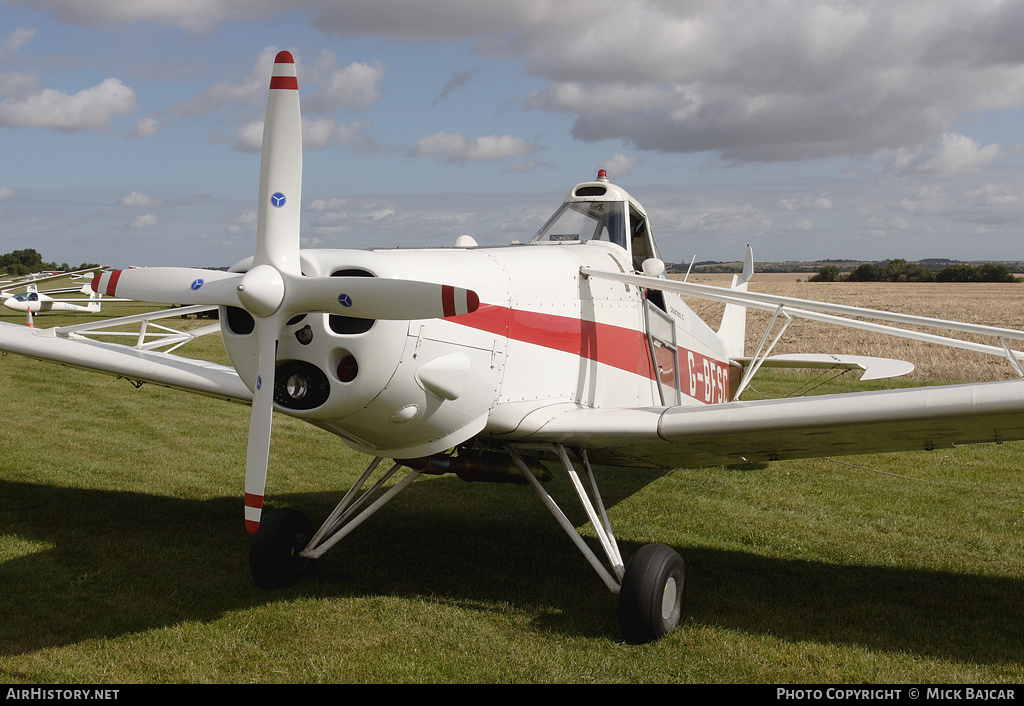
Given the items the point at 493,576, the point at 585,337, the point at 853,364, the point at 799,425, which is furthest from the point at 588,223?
the point at 853,364

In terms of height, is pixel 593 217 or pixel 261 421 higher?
pixel 593 217

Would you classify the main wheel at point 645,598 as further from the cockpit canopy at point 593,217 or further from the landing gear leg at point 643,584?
the cockpit canopy at point 593,217

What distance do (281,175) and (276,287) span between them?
69 centimetres

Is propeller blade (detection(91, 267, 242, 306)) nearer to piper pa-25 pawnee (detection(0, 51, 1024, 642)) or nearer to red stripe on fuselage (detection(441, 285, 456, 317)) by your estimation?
piper pa-25 pawnee (detection(0, 51, 1024, 642))

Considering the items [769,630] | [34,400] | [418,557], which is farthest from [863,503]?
[34,400]

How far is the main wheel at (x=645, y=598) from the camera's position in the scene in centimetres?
468

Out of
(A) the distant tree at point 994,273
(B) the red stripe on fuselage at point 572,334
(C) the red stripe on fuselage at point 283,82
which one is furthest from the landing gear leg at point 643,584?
(A) the distant tree at point 994,273

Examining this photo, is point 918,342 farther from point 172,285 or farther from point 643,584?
point 172,285

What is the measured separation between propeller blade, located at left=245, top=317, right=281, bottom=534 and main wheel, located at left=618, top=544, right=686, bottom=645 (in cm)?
220

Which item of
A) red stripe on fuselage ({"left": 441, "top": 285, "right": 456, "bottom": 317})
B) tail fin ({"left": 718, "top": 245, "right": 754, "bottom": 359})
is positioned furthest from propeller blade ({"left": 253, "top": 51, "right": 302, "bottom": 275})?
tail fin ({"left": 718, "top": 245, "right": 754, "bottom": 359})

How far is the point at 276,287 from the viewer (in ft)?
13.0

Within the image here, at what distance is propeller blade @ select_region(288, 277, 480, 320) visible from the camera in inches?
149

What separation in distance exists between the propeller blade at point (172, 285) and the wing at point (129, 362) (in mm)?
1960
